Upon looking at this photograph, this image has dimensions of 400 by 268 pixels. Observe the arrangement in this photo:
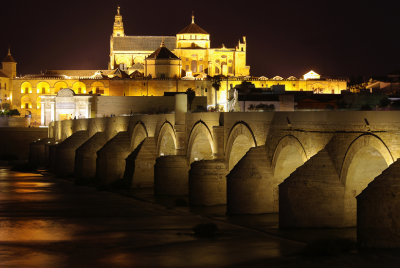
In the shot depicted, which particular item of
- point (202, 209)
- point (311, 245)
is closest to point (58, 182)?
point (202, 209)

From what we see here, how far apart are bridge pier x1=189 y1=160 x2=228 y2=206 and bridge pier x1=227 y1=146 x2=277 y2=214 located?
2.90 metres

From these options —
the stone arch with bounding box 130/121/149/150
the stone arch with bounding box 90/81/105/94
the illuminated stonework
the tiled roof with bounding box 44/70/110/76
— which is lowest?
the stone arch with bounding box 130/121/149/150

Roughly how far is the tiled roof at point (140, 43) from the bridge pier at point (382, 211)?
79.2 metres

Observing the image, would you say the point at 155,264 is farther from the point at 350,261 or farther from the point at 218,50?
the point at 218,50

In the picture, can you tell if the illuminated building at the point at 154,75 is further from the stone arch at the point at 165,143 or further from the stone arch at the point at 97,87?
the stone arch at the point at 165,143

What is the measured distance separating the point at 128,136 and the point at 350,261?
2492cm

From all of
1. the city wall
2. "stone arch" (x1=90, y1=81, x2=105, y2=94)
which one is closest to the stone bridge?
the city wall

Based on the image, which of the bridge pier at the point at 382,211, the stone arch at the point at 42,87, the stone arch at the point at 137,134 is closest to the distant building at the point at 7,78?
the stone arch at the point at 42,87

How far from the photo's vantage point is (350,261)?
17.1m

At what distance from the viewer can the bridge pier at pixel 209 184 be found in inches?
1067

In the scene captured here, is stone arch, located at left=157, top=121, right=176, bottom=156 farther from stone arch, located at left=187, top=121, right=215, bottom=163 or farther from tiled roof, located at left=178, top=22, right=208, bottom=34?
tiled roof, located at left=178, top=22, right=208, bottom=34

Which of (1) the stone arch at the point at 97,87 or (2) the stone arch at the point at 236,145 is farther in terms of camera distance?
(1) the stone arch at the point at 97,87

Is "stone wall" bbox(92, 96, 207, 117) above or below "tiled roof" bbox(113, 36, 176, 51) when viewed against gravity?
below

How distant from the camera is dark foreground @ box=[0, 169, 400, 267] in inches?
709
